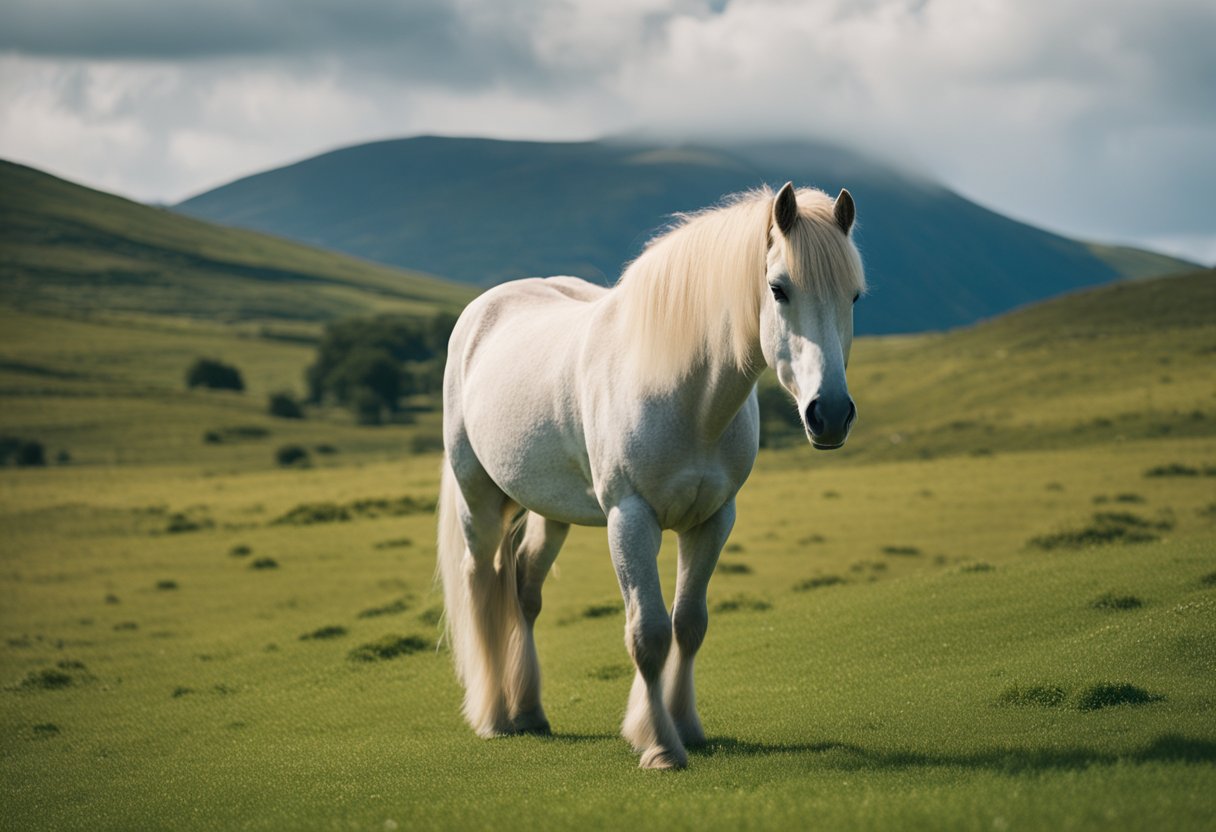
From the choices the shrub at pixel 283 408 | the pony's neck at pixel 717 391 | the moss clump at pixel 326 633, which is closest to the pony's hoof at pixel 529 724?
the pony's neck at pixel 717 391

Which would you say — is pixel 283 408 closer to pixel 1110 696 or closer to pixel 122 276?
pixel 1110 696

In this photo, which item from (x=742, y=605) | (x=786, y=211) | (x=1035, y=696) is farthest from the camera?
(x=742, y=605)

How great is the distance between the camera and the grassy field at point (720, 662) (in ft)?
21.4

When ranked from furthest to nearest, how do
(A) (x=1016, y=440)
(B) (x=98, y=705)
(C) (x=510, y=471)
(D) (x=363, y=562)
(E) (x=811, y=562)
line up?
(A) (x=1016, y=440) → (D) (x=363, y=562) → (E) (x=811, y=562) → (B) (x=98, y=705) → (C) (x=510, y=471)

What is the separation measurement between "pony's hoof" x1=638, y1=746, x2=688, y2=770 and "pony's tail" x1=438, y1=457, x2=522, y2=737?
225 centimetres

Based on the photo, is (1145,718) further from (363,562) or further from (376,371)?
(376,371)

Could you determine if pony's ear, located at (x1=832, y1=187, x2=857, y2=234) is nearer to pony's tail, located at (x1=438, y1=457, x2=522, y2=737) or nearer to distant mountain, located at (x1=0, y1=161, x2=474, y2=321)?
pony's tail, located at (x1=438, y1=457, x2=522, y2=737)

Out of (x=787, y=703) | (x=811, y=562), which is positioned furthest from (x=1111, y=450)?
(x=787, y=703)

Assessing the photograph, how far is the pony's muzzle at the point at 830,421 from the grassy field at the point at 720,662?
6.00ft

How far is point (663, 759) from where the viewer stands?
737cm

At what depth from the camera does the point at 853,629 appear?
12.6 metres

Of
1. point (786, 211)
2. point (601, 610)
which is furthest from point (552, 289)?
point (601, 610)

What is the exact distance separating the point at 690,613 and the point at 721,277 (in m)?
2.32

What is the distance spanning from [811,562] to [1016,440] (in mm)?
23827
